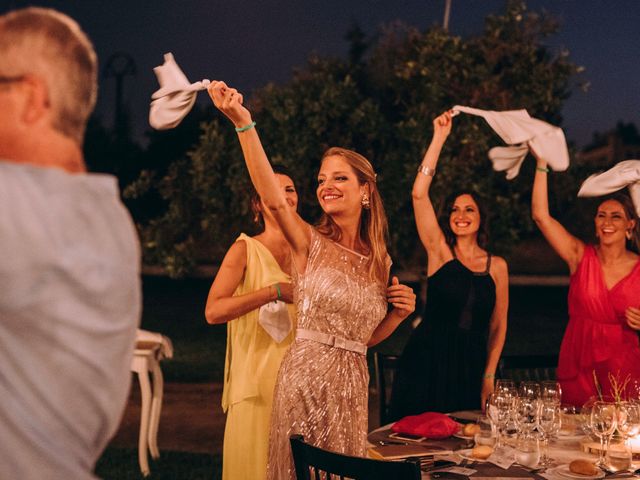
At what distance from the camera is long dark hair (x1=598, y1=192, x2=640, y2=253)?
418 centimetres

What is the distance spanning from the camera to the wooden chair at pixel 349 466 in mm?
2002

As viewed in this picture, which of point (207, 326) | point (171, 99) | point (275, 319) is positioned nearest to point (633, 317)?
point (275, 319)

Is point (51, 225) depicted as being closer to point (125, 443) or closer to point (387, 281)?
point (387, 281)

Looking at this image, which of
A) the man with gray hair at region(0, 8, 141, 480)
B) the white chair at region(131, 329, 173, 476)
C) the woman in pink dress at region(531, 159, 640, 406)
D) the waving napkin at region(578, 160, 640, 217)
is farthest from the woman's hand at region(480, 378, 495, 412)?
the man with gray hair at region(0, 8, 141, 480)

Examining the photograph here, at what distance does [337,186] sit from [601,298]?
76.2 inches

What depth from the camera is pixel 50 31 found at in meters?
1.06

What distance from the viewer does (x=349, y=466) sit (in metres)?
2.07

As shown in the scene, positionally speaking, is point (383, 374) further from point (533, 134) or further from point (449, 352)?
point (533, 134)

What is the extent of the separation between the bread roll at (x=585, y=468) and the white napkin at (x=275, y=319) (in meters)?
1.30

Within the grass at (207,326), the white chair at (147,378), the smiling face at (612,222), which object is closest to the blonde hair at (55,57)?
the smiling face at (612,222)

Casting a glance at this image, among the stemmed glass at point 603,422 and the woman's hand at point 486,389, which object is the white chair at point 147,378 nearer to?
the woman's hand at point 486,389

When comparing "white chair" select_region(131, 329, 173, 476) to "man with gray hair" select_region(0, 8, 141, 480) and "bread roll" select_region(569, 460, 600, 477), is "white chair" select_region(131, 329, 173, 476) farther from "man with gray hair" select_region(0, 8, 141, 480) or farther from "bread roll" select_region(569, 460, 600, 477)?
"man with gray hair" select_region(0, 8, 141, 480)

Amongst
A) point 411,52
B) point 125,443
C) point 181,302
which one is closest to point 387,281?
point 125,443

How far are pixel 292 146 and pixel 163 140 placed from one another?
3.24 m
